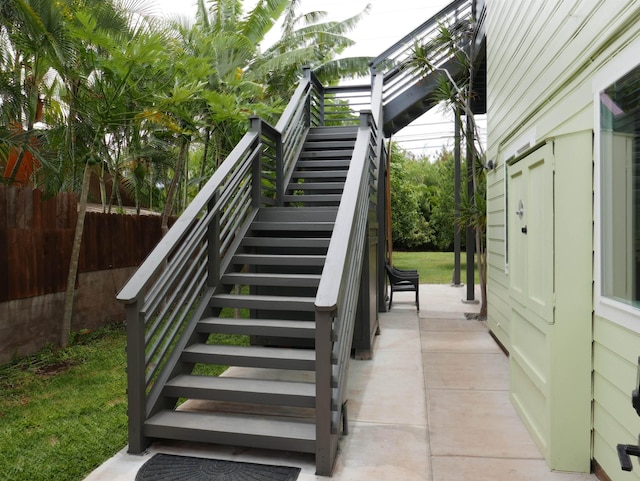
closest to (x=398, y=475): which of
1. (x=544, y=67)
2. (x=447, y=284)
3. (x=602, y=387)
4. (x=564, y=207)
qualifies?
(x=602, y=387)

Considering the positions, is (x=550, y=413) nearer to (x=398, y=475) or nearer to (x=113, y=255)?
(x=398, y=475)

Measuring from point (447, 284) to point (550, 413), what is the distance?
9.49m

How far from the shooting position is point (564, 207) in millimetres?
2879

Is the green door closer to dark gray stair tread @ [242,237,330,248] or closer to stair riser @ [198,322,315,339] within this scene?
stair riser @ [198,322,315,339]

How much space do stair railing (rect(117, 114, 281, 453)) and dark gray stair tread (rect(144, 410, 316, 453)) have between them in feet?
0.45

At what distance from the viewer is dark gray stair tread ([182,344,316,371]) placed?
3547 millimetres

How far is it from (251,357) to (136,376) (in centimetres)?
82

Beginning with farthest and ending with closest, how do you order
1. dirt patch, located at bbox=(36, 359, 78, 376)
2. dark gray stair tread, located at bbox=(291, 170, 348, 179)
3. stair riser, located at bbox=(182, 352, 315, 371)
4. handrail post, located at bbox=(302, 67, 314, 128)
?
handrail post, located at bbox=(302, 67, 314, 128) → dark gray stair tread, located at bbox=(291, 170, 348, 179) → dirt patch, located at bbox=(36, 359, 78, 376) → stair riser, located at bbox=(182, 352, 315, 371)

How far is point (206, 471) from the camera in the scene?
296 centimetres

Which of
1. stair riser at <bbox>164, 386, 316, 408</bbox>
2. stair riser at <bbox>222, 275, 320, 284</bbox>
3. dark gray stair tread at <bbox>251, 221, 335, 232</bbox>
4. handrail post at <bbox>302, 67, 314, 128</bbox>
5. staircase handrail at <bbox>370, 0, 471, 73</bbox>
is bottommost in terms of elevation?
stair riser at <bbox>164, 386, 316, 408</bbox>

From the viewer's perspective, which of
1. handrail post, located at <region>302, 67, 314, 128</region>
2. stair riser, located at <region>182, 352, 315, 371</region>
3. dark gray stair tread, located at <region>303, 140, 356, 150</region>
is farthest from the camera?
handrail post, located at <region>302, 67, 314, 128</region>

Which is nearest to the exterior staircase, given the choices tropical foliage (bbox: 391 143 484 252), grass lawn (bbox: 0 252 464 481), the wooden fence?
grass lawn (bbox: 0 252 464 481)

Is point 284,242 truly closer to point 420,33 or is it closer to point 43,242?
point 43,242

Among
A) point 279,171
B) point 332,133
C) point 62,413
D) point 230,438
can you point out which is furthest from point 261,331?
point 332,133
